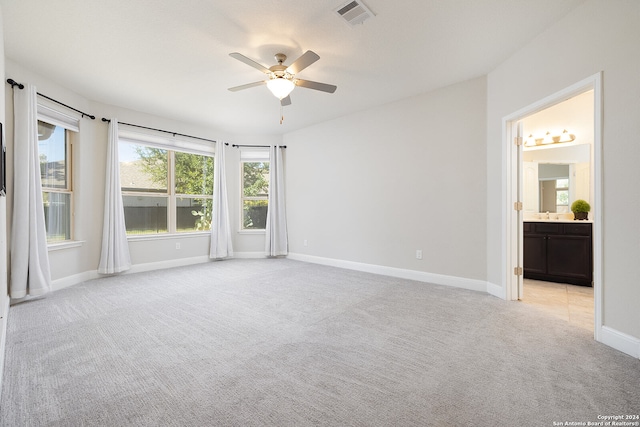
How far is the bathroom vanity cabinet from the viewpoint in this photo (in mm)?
3906

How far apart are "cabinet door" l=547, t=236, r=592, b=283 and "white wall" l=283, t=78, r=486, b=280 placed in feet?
4.67

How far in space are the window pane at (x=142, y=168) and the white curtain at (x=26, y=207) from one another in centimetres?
144

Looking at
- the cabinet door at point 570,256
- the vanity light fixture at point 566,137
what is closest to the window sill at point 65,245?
the cabinet door at point 570,256

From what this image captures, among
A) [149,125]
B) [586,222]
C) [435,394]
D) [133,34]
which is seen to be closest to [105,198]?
[149,125]

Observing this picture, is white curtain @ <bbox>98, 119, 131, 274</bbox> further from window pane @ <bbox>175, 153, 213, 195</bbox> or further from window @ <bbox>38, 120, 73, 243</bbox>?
window pane @ <bbox>175, 153, 213, 195</bbox>

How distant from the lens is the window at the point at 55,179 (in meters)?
3.80

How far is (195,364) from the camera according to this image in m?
1.92

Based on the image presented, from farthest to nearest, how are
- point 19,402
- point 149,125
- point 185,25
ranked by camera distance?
point 149,125
point 185,25
point 19,402

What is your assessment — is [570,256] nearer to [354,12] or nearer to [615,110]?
[615,110]

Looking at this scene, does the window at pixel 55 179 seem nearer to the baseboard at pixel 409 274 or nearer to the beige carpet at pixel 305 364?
the beige carpet at pixel 305 364

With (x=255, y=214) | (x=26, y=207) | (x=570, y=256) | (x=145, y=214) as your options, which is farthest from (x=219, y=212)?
(x=570, y=256)

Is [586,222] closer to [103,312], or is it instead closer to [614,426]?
[614,426]

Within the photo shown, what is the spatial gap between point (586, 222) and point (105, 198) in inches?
285

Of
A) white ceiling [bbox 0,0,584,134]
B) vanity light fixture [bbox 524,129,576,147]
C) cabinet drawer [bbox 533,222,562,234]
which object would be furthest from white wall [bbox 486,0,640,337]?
vanity light fixture [bbox 524,129,576,147]
